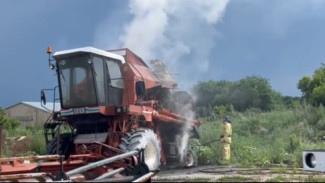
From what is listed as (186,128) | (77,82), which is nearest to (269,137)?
(186,128)

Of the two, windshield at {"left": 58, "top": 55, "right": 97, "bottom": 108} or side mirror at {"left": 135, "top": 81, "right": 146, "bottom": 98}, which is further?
side mirror at {"left": 135, "top": 81, "right": 146, "bottom": 98}

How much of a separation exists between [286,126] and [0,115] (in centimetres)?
2247

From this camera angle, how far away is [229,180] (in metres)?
10.4

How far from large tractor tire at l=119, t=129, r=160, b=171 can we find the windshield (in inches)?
61.4

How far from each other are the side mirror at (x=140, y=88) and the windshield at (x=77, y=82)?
1539mm

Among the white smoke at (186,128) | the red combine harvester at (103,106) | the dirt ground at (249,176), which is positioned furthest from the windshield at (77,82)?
the white smoke at (186,128)

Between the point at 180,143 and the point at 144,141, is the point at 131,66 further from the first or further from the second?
the point at 180,143

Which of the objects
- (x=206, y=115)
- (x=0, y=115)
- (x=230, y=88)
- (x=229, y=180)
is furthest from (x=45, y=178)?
(x=230, y=88)

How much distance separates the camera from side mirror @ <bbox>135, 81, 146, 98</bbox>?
561 inches

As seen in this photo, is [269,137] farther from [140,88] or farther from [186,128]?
[140,88]

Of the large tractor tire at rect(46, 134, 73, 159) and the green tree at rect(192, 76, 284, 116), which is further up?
the green tree at rect(192, 76, 284, 116)

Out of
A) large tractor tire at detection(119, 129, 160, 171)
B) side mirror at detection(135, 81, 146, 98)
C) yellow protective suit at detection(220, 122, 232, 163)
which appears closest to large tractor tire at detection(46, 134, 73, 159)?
large tractor tire at detection(119, 129, 160, 171)

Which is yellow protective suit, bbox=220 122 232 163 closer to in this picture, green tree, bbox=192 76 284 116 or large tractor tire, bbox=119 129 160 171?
large tractor tire, bbox=119 129 160 171

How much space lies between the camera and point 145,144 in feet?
41.7
